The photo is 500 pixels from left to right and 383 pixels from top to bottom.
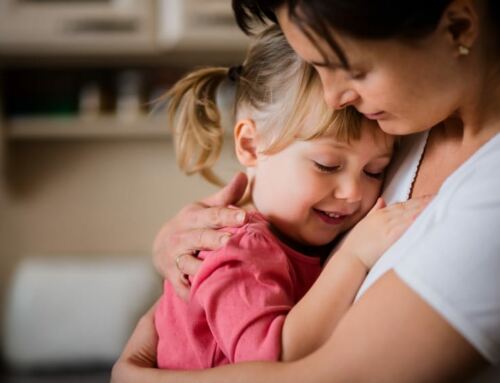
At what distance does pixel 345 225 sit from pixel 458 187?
→ 1.07 ft

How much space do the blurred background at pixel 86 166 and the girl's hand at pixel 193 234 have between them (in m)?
1.38

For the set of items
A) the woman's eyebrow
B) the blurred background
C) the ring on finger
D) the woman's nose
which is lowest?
the blurred background

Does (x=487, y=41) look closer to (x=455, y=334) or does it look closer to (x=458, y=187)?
(x=458, y=187)

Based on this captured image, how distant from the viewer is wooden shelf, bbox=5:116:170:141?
8.73 ft

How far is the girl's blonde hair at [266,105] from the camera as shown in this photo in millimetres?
970

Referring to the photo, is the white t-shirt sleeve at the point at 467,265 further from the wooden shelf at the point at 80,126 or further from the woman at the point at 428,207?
the wooden shelf at the point at 80,126

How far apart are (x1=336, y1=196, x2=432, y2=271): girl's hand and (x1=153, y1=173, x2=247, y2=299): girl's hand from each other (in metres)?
0.19

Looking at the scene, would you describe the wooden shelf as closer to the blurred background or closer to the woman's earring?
the blurred background

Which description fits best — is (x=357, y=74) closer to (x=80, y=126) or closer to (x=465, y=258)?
(x=465, y=258)

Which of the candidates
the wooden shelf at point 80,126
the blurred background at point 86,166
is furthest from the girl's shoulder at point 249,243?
the wooden shelf at point 80,126

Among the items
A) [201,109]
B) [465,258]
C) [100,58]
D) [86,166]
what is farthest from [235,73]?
[86,166]

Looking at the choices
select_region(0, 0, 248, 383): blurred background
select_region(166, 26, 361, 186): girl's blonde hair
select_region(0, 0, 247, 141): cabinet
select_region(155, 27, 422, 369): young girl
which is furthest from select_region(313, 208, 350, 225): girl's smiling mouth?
select_region(0, 0, 248, 383): blurred background

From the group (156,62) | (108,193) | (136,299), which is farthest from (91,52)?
(136,299)

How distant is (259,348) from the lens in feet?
2.72
